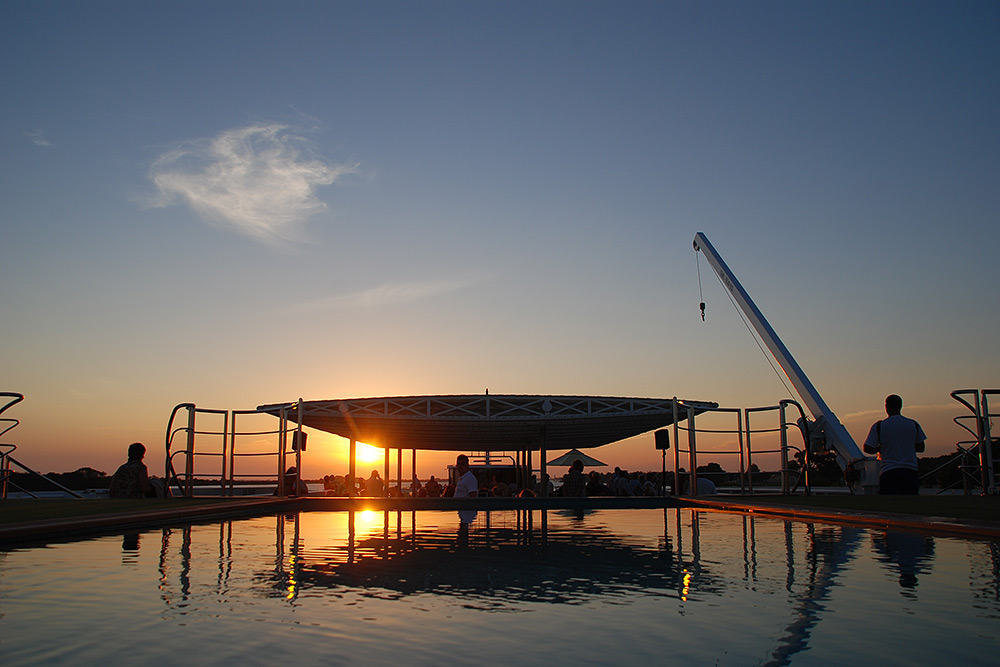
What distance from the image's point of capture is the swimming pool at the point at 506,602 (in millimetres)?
2230

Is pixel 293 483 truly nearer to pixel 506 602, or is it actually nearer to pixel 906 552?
pixel 906 552

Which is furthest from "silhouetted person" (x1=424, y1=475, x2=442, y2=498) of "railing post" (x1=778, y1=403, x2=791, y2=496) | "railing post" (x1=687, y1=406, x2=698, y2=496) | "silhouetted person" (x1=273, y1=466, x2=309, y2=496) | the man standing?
the man standing

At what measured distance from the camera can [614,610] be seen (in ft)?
9.52

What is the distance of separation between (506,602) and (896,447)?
8609 millimetres

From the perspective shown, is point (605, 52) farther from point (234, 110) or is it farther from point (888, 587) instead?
point (888, 587)

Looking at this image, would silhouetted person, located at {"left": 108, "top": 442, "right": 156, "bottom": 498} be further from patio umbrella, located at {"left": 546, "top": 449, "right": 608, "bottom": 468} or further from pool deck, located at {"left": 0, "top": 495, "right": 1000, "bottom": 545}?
patio umbrella, located at {"left": 546, "top": 449, "right": 608, "bottom": 468}

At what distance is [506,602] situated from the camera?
121 inches

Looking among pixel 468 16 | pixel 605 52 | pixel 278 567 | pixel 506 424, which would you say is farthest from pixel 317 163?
pixel 278 567

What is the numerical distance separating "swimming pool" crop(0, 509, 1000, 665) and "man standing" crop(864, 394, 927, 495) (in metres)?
4.59

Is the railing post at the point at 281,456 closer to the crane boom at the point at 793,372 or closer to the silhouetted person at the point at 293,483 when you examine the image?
the silhouetted person at the point at 293,483

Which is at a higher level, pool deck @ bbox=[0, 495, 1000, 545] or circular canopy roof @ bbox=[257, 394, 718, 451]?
circular canopy roof @ bbox=[257, 394, 718, 451]

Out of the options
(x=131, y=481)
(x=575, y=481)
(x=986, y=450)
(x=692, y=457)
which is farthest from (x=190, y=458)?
(x=986, y=450)

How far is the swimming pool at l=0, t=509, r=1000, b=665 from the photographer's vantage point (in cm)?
223

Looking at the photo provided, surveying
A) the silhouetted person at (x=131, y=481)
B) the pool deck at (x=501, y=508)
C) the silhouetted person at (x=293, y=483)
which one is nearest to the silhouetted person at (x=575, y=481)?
the pool deck at (x=501, y=508)
